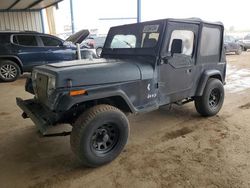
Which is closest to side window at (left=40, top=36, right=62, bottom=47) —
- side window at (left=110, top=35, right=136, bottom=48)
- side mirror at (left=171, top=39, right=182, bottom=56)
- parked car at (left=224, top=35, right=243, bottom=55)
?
side window at (left=110, top=35, right=136, bottom=48)

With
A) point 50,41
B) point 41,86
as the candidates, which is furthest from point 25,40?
point 41,86

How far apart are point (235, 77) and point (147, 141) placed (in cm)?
624

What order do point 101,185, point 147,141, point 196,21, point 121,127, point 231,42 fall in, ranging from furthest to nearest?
point 231,42 < point 196,21 < point 147,141 < point 121,127 < point 101,185

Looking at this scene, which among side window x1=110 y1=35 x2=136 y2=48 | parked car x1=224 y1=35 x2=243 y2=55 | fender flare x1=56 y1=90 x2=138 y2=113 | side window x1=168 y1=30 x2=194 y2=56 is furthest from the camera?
parked car x1=224 y1=35 x2=243 y2=55

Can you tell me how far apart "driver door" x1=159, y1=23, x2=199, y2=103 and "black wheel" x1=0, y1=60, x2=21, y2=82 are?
21.7 feet

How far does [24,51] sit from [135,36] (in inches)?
233

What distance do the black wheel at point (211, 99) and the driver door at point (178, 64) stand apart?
426 millimetres

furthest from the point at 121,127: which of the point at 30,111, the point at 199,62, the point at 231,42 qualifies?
the point at 231,42

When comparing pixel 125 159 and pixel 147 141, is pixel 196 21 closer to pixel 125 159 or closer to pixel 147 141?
pixel 147 141

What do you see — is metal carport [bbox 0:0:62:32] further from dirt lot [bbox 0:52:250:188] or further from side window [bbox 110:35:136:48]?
dirt lot [bbox 0:52:250:188]

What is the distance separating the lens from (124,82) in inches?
124

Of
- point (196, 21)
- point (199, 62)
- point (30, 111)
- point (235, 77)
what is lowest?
point (235, 77)

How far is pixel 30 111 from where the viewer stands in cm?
322

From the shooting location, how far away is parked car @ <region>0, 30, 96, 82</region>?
8.32m
